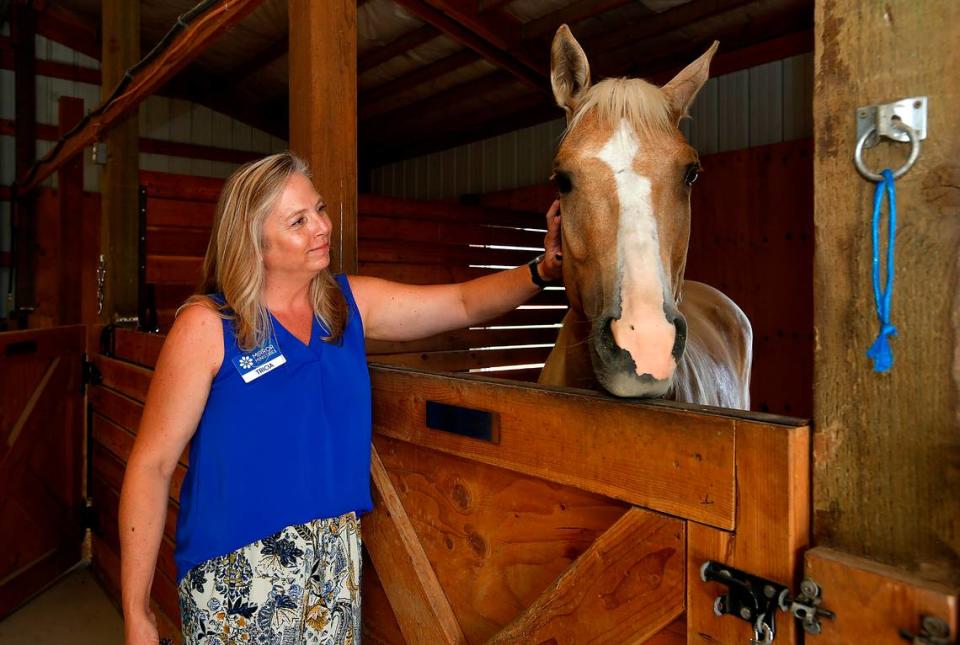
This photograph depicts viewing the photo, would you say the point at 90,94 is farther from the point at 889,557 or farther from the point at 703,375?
the point at 889,557

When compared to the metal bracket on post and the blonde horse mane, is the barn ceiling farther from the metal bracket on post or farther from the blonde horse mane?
the metal bracket on post

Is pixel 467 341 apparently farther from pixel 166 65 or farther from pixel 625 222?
pixel 625 222

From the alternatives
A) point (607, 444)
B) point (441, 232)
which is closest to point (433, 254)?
point (441, 232)

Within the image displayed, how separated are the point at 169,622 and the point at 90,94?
27.2 ft

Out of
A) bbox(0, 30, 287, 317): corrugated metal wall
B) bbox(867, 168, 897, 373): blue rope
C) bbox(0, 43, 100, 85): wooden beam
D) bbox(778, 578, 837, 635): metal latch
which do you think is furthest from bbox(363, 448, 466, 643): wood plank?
bbox(0, 43, 100, 85): wooden beam

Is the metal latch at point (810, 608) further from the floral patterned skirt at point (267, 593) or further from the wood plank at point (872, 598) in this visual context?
the floral patterned skirt at point (267, 593)

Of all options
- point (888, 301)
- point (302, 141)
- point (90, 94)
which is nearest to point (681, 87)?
point (302, 141)

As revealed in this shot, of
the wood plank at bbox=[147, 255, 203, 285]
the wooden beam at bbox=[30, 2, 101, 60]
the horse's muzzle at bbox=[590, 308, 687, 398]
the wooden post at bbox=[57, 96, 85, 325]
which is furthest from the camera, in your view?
the wooden beam at bbox=[30, 2, 101, 60]

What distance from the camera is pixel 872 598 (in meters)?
0.63

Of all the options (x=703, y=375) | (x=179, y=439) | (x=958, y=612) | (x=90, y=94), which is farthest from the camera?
(x=90, y=94)

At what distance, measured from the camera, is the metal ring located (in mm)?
601

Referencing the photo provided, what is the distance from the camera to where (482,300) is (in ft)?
5.07

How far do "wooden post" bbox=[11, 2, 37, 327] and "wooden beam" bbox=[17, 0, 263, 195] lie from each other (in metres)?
2.77

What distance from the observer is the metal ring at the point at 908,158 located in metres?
0.60
